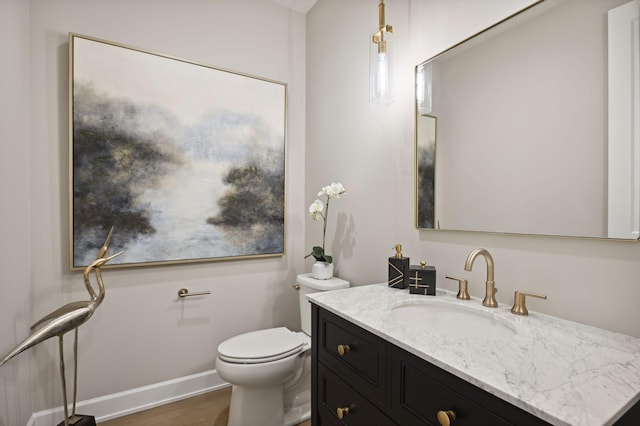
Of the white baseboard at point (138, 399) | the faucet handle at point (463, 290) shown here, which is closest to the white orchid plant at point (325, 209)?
the faucet handle at point (463, 290)

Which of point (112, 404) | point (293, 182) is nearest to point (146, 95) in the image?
point (293, 182)

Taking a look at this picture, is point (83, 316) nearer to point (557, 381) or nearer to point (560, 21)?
point (557, 381)

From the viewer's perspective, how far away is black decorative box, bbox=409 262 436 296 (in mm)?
1309

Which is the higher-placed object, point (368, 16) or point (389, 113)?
point (368, 16)

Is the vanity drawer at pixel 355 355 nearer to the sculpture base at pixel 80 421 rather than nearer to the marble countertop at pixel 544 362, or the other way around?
the marble countertop at pixel 544 362

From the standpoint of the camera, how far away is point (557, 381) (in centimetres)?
66

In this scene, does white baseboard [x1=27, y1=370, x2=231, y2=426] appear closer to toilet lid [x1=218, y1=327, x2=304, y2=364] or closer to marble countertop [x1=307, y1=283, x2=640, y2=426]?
toilet lid [x1=218, y1=327, x2=304, y2=364]

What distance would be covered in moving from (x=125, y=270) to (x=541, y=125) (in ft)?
7.20

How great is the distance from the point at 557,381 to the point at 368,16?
1.92 meters

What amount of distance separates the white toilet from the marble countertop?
0.73 meters

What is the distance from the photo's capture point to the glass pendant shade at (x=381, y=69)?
4.86 feet

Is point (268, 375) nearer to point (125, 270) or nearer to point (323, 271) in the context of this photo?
point (323, 271)

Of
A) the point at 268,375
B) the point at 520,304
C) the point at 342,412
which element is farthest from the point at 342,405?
the point at 520,304

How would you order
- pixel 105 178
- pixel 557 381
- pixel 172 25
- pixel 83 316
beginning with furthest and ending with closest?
pixel 172 25
pixel 105 178
pixel 83 316
pixel 557 381
